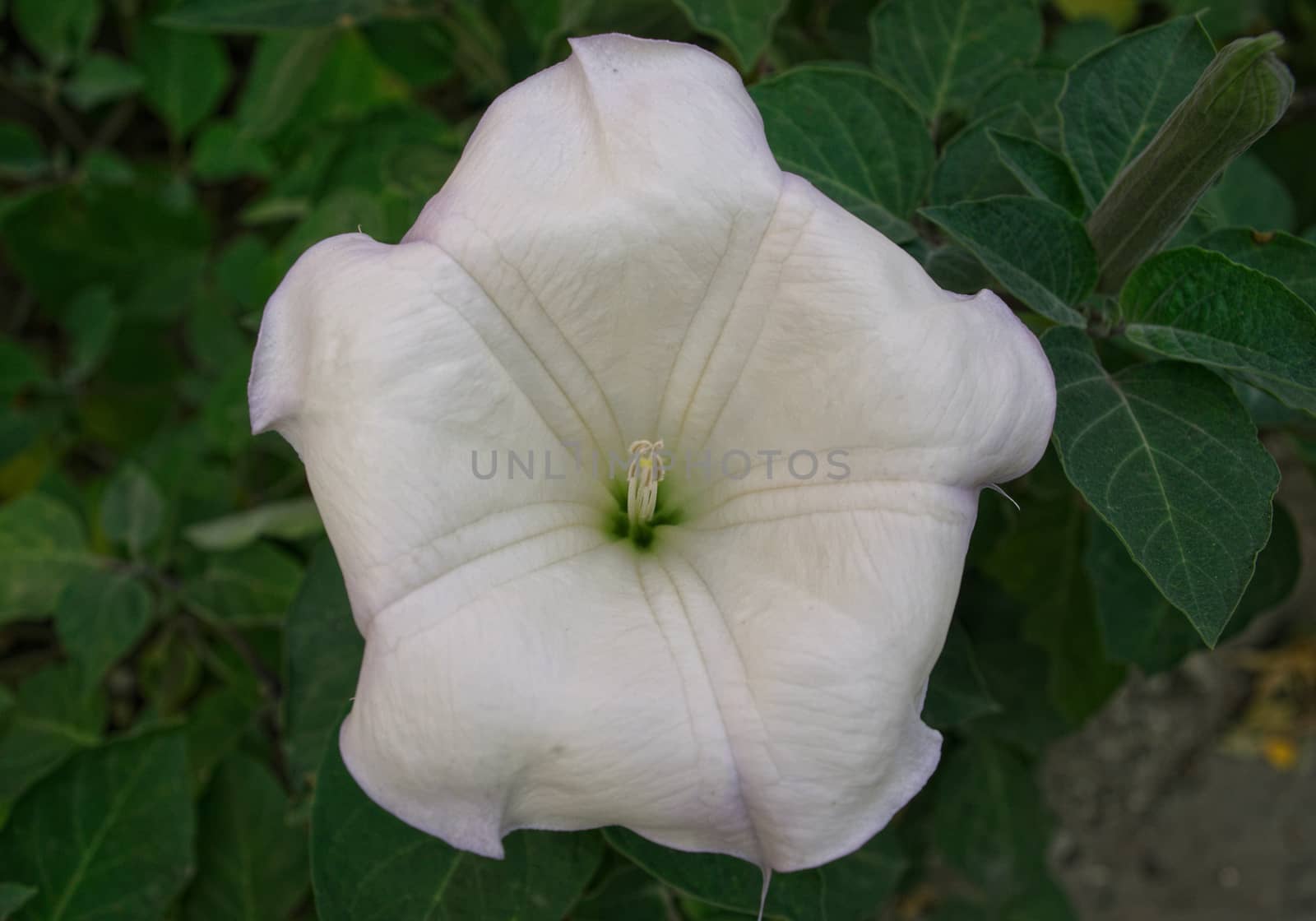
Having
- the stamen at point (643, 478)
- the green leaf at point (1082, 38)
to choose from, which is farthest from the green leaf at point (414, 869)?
the green leaf at point (1082, 38)

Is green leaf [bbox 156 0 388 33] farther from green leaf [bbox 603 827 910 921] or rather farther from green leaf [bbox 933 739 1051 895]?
green leaf [bbox 933 739 1051 895]

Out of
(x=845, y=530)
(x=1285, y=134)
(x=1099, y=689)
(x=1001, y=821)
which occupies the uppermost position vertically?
(x=845, y=530)

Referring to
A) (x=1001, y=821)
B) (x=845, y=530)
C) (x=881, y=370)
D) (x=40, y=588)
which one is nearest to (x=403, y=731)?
(x=845, y=530)

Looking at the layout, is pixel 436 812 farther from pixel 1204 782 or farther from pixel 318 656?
pixel 1204 782

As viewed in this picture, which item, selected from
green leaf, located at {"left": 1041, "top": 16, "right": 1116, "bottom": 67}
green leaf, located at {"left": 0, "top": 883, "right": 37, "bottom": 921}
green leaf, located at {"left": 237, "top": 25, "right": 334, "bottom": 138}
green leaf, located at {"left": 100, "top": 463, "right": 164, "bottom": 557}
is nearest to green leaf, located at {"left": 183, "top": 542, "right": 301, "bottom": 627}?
green leaf, located at {"left": 100, "top": 463, "right": 164, "bottom": 557}

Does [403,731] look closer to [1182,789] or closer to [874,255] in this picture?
[874,255]

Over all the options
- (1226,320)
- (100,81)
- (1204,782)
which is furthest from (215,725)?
(1204,782)

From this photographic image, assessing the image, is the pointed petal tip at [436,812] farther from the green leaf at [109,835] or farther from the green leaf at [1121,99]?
the green leaf at [1121,99]
